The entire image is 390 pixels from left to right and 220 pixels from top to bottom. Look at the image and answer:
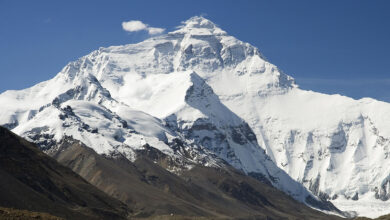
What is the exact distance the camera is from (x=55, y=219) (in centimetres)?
13375

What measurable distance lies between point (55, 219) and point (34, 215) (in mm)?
3661

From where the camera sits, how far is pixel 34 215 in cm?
13475

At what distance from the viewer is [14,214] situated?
437ft

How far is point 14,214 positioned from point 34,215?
129 inches

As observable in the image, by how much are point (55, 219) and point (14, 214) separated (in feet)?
21.0
